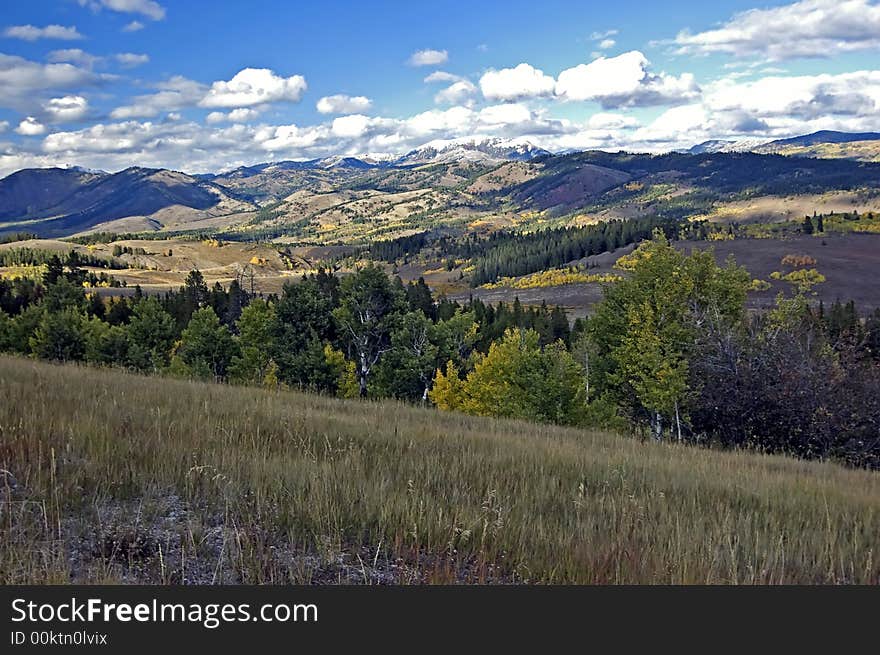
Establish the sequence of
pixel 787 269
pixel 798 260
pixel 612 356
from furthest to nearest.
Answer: pixel 798 260 → pixel 787 269 → pixel 612 356

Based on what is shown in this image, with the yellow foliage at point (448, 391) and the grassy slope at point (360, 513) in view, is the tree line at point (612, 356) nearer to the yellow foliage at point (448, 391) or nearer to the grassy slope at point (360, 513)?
the yellow foliage at point (448, 391)

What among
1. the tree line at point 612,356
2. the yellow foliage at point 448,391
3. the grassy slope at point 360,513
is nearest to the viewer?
the grassy slope at point 360,513

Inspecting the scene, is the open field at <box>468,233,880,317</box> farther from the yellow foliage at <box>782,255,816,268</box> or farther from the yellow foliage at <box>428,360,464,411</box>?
the yellow foliage at <box>428,360,464,411</box>

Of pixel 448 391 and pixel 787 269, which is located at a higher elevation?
pixel 787 269

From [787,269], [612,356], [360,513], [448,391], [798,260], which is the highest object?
[360,513]

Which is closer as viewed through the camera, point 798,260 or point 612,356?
point 612,356

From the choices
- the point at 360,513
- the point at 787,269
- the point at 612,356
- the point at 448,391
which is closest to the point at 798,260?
the point at 787,269

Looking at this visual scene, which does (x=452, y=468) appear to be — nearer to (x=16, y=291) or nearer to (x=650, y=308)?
(x=650, y=308)

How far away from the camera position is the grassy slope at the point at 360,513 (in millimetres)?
3752

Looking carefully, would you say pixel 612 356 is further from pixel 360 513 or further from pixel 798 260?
pixel 798 260

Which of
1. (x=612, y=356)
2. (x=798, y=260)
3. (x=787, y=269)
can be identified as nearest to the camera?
(x=612, y=356)

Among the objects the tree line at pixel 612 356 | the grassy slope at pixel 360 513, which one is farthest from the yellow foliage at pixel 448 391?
the grassy slope at pixel 360 513

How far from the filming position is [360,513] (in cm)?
450

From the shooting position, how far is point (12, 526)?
12.4 ft
